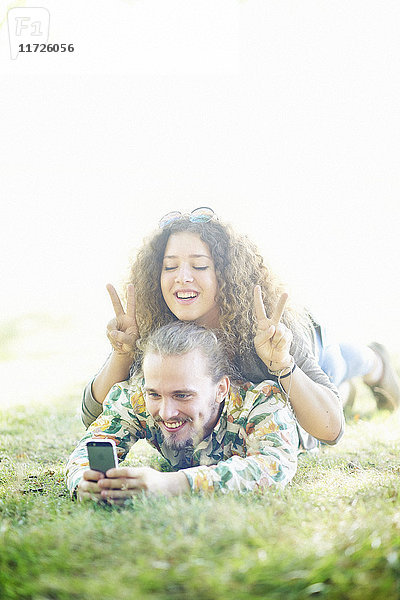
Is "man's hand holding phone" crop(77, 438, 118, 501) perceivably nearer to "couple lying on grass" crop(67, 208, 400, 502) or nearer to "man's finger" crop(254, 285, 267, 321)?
"couple lying on grass" crop(67, 208, 400, 502)

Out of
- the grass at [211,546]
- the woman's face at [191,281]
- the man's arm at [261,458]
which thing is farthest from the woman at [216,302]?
the grass at [211,546]

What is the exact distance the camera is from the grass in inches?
77.0

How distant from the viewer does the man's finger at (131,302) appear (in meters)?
3.37

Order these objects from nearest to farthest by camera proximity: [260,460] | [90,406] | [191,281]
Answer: [260,460]
[191,281]
[90,406]

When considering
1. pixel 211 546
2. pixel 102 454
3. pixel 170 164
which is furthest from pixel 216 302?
pixel 170 164

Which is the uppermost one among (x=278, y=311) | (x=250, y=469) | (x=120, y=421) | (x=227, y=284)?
(x=227, y=284)

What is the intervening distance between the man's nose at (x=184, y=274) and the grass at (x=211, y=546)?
1041mm

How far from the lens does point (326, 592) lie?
6.42 ft

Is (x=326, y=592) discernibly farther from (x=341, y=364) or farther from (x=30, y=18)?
(x=30, y=18)

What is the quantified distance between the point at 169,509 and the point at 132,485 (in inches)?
11.6

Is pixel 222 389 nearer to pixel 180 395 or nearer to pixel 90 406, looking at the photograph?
pixel 180 395

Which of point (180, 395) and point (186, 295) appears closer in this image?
point (180, 395)

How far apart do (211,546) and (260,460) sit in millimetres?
804

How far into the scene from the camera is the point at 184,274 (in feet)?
10.6
